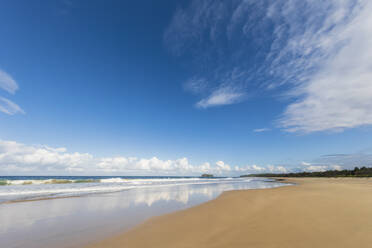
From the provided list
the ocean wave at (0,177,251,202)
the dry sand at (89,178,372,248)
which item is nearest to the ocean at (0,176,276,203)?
the ocean wave at (0,177,251,202)

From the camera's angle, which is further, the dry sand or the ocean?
the ocean

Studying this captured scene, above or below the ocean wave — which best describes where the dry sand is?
below

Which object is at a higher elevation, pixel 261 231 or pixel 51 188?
pixel 51 188

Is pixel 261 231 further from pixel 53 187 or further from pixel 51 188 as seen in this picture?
pixel 53 187

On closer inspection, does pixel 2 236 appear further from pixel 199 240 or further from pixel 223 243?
pixel 223 243

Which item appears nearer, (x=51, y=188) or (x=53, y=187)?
(x=51, y=188)

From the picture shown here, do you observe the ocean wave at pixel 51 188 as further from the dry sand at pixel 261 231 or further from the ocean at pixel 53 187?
the dry sand at pixel 261 231

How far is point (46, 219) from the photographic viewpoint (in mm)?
7090

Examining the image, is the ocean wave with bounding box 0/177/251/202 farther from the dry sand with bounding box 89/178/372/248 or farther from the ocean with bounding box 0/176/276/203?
the dry sand with bounding box 89/178/372/248

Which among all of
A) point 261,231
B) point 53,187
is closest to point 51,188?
point 53,187

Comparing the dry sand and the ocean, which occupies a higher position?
the ocean

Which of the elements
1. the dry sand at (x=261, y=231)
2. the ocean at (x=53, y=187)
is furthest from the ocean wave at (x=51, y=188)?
the dry sand at (x=261, y=231)

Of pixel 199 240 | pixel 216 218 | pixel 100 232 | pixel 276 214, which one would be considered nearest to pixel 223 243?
pixel 199 240

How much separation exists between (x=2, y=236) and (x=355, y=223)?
37.7 ft
